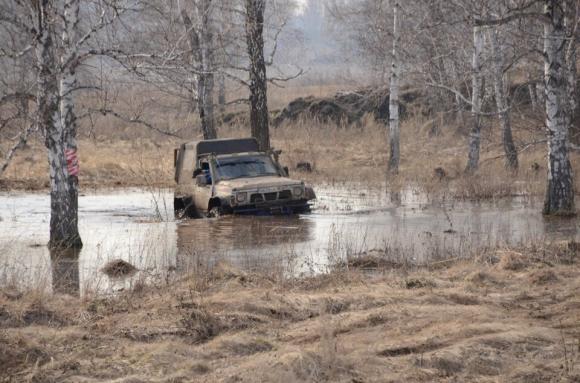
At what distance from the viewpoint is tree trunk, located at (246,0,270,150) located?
71.6ft

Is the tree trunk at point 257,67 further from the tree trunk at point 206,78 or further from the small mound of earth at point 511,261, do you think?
the small mound of earth at point 511,261

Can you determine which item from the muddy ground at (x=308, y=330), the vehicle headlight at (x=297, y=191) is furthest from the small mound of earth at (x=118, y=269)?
the vehicle headlight at (x=297, y=191)

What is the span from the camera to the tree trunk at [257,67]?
21.8 metres

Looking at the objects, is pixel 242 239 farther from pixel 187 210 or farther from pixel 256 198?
pixel 187 210

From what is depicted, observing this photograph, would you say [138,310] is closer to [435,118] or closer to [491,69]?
[491,69]

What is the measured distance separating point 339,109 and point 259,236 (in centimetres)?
3030

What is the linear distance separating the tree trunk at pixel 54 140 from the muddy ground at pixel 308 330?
404 centimetres

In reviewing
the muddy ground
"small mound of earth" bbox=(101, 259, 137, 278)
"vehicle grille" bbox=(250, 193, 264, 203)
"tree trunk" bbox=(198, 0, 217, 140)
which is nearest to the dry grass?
"tree trunk" bbox=(198, 0, 217, 140)

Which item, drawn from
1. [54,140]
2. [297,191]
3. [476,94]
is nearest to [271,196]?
[297,191]

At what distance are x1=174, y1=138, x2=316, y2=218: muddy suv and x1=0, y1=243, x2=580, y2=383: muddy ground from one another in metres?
6.68

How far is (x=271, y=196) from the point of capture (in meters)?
16.7

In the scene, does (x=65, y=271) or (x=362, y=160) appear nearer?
(x=65, y=271)

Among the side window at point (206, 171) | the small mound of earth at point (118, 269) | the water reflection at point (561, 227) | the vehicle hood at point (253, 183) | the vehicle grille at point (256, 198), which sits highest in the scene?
the side window at point (206, 171)

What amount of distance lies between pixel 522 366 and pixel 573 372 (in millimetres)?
373
